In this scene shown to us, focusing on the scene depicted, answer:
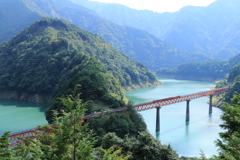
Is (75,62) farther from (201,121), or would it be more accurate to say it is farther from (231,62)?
(231,62)

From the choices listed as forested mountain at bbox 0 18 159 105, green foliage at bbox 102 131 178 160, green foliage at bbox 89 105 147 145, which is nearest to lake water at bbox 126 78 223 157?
green foliage at bbox 89 105 147 145

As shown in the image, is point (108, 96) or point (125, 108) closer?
point (125, 108)

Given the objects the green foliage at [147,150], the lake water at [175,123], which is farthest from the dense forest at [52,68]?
the green foliage at [147,150]

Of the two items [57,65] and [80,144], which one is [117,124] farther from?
[57,65]

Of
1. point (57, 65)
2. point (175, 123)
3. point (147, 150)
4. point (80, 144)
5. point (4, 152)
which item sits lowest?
point (175, 123)

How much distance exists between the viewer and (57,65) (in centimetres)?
9475

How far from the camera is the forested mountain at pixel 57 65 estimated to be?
69125 mm

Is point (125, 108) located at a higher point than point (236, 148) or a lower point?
lower

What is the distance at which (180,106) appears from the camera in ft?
259

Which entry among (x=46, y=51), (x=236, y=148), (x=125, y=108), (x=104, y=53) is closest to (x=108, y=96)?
(x=125, y=108)

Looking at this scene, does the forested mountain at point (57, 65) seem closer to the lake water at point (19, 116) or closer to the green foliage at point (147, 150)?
the lake water at point (19, 116)

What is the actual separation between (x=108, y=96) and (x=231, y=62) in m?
152

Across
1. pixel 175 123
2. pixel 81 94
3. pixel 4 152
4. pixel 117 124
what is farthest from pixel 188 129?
pixel 4 152

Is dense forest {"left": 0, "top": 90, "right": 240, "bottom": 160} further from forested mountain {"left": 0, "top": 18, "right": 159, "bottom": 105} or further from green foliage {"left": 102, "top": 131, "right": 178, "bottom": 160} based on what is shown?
forested mountain {"left": 0, "top": 18, "right": 159, "bottom": 105}
